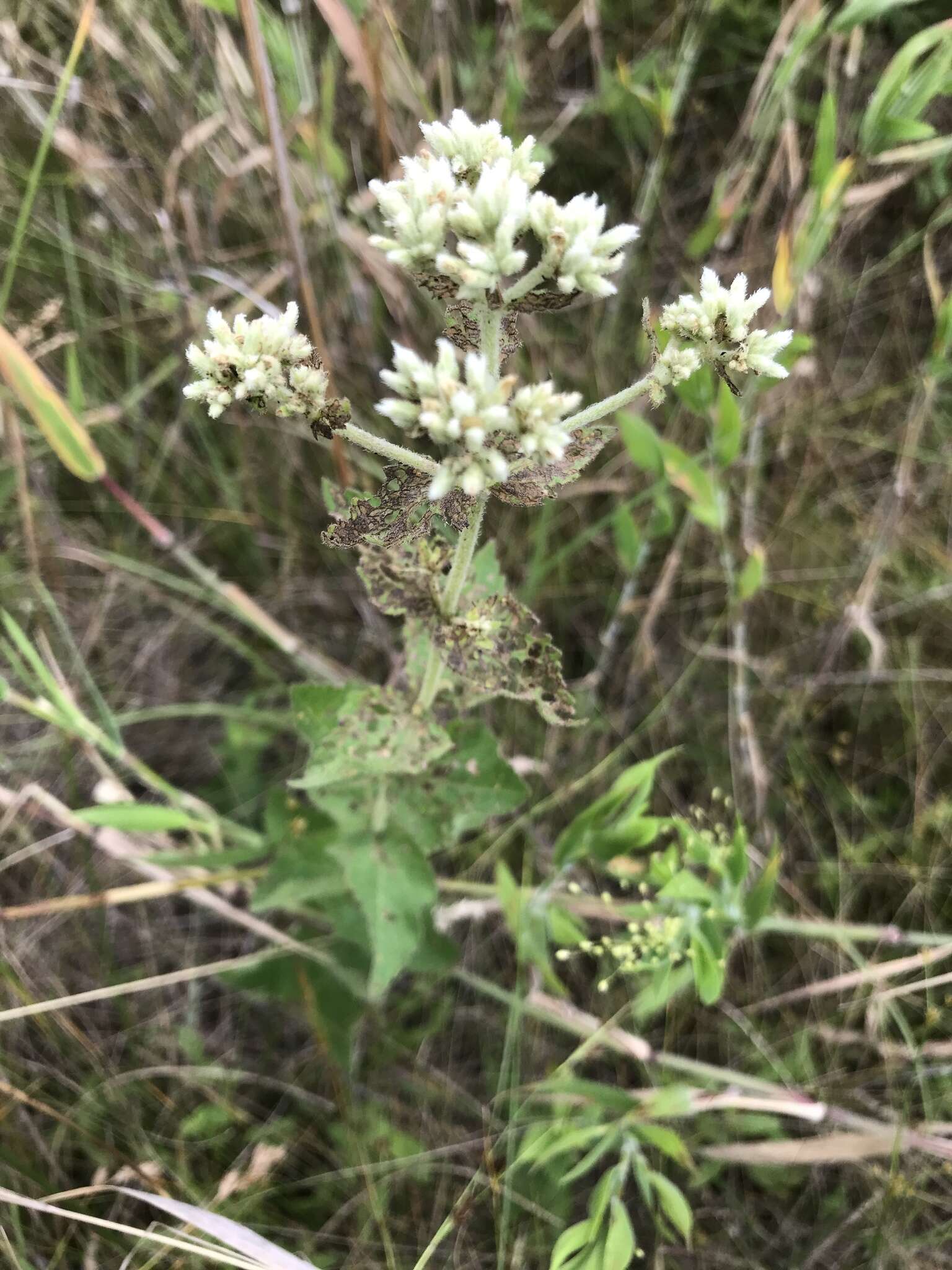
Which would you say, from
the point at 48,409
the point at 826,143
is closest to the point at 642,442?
the point at 826,143

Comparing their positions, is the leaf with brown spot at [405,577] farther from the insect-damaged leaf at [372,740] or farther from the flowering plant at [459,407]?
the insect-damaged leaf at [372,740]

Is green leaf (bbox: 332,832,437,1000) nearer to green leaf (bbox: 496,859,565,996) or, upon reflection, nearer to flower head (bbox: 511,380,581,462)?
green leaf (bbox: 496,859,565,996)

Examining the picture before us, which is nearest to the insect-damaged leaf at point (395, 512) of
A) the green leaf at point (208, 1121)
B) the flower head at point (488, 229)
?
the flower head at point (488, 229)

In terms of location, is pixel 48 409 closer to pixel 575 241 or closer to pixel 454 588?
pixel 454 588

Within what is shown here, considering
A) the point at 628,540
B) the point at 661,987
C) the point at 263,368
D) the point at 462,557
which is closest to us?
the point at 263,368

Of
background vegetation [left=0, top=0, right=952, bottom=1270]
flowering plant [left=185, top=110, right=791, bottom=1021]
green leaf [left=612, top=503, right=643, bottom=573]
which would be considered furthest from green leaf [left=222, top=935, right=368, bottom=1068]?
green leaf [left=612, top=503, right=643, bottom=573]

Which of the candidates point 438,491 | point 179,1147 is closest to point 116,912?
point 179,1147
